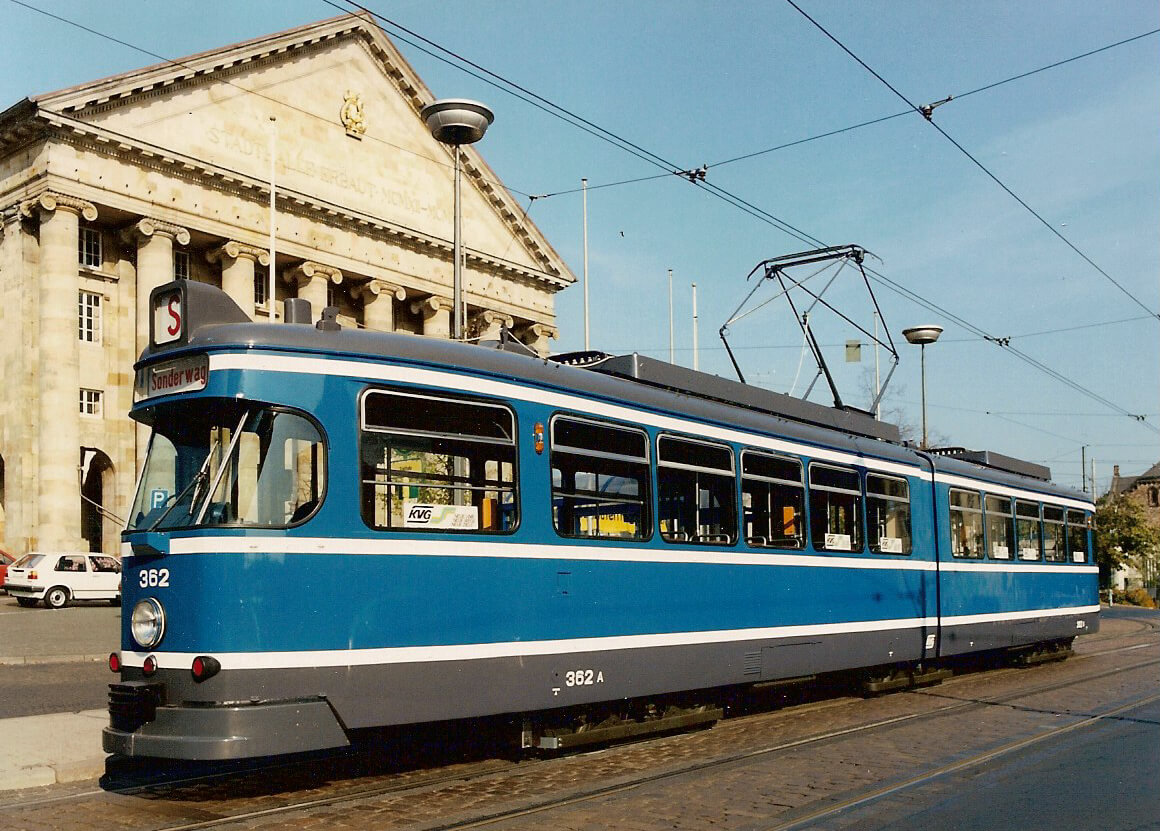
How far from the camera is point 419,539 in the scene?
28.4 ft

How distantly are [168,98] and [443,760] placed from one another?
36.2m

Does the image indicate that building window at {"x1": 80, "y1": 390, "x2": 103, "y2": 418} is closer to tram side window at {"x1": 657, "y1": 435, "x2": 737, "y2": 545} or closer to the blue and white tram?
A: the blue and white tram

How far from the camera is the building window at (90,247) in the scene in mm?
41344

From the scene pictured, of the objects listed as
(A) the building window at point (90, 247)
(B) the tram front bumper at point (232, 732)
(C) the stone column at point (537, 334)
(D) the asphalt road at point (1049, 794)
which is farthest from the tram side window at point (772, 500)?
(C) the stone column at point (537, 334)

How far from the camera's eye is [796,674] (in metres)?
12.9

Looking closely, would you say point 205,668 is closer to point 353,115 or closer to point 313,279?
point 313,279

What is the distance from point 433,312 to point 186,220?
42.7 feet

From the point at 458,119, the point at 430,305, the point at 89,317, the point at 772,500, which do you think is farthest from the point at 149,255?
the point at 772,500

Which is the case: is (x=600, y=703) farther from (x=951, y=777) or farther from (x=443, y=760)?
(x=951, y=777)

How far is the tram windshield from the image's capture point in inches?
317

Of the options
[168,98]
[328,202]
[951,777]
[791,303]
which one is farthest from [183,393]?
[328,202]

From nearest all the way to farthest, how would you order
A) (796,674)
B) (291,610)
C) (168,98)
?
(291,610), (796,674), (168,98)

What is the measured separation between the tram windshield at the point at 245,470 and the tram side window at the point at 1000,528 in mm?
12785

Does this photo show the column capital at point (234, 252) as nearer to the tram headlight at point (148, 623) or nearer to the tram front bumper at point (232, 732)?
the tram headlight at point (148, 623)
